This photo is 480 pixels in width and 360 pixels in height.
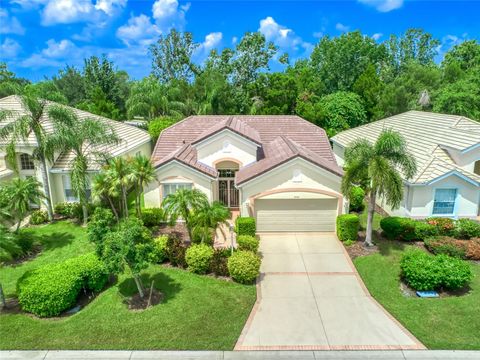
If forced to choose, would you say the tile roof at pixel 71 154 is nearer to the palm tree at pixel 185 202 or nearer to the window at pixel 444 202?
the palm tree at pixel 185 202

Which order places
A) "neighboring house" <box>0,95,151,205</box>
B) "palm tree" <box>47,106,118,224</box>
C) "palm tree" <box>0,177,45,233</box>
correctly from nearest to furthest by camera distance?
"palm tree" <box>0,177,45,233</box>
"palm tree" <box>47,106,118,224</box>
"neighboring house" <box>0,95,151,205</box>

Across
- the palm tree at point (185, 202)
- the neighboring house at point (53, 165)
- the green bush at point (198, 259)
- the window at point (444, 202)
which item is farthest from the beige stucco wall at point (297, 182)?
the neighboring house at point (53, 165)

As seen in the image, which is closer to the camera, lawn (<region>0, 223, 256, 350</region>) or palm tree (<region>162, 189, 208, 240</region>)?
lawn (<region>0, 223, 256, 350</region>)

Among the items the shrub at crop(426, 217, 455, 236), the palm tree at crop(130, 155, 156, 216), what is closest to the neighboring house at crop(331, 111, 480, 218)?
the shrub at crop(426, 217, 455, 236)

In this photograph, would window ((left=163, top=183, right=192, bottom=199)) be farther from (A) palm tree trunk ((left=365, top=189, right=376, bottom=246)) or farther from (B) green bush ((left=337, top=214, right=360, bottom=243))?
(A) palm tree trunk ((left=365, top=189, right=376, bottom=246))

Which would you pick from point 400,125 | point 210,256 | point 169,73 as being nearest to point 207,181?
point 210,256

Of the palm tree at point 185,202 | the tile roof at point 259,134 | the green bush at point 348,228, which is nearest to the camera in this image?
the palm tree at point 185,202

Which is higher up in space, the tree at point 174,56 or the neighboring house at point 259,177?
the tree at point 174,56
